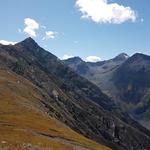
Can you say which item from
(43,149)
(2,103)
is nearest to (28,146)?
(43,149)

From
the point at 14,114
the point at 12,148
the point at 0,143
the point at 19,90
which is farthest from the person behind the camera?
the point at 19,90

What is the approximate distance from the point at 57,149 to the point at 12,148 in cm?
1608

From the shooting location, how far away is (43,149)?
70625mm

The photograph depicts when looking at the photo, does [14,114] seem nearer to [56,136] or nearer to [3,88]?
[56,136]

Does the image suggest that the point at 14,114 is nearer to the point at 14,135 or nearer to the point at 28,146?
the point at 14,135

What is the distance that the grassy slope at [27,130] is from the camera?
3061 inches

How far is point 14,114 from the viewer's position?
127688 mm

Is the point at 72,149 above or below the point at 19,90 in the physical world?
below

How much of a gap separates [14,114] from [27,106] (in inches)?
862

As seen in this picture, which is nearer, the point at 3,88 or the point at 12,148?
the point at 12,148

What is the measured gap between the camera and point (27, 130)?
97.8 m

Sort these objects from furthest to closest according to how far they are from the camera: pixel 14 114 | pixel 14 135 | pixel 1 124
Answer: pixel 14 114, pixel 1 124, pixel 14 135

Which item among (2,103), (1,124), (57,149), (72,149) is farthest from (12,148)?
(2,103)

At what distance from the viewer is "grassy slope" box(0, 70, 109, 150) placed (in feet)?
255
